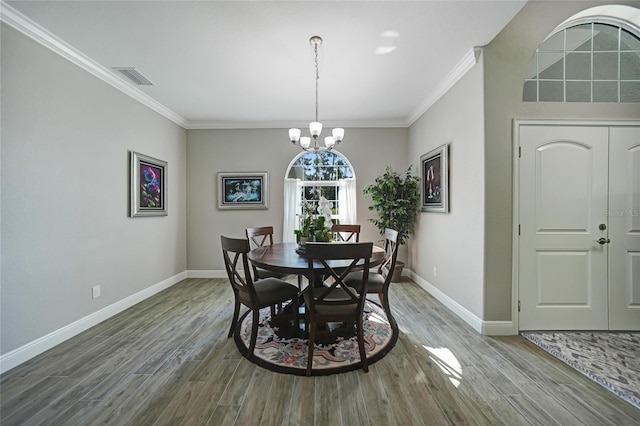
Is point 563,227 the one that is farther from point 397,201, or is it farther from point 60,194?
point 60,194

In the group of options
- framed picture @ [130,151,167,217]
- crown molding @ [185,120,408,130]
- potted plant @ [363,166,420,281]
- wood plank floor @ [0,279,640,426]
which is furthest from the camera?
crown molding @ [185,120,408,130]

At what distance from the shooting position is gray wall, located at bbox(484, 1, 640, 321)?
2.59m

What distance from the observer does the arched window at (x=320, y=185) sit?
4879 millimetres

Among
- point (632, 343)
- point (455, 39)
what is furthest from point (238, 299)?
point (632, 343)

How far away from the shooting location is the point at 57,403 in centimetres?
173

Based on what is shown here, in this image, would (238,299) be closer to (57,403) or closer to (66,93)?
(57,403)

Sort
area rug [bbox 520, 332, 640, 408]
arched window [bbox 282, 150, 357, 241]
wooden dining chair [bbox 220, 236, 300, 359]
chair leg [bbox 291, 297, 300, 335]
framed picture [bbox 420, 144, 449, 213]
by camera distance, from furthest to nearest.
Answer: arched window [bbox 282, 150, 357, 241], framed picture [bbox 420, 144, 449, 213], chair leg [bbox 291, 297, 300, 335], wooden dining chair [bbox 220, 236, 300, 359], area rug [bbox 520, 332, 640, 408]

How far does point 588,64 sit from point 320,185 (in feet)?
12.0

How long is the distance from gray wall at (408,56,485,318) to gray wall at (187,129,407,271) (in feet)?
3.29

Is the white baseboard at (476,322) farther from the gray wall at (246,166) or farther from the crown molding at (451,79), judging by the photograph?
the crown molding at (451,79)

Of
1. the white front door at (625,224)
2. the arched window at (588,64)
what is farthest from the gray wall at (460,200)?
the white front door at (625,224)

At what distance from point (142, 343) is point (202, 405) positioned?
1195mm

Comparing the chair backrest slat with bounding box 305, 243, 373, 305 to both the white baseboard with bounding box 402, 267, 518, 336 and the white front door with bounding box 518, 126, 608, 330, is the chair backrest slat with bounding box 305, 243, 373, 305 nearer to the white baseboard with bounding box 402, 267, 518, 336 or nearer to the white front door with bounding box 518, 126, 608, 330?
the white baseboard with bounding box 402, 267, 518, 336

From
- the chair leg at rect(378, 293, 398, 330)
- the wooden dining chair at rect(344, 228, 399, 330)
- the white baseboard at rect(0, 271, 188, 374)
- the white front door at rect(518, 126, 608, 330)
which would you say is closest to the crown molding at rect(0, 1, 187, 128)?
the white baseboard at rect(0, 271, 188, 374)
